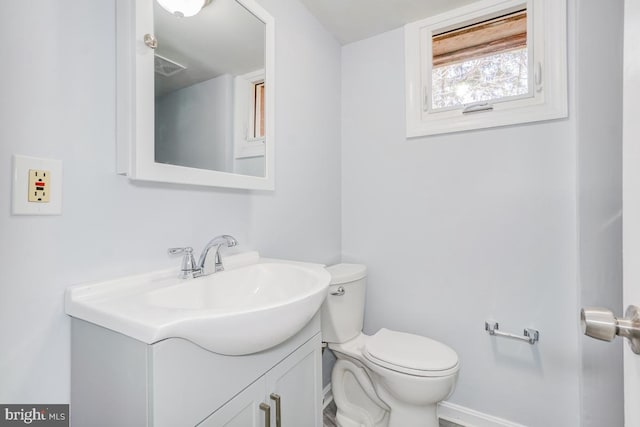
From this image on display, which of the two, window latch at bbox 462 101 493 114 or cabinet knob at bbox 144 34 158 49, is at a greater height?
window latch at bbox 462 101 493 114

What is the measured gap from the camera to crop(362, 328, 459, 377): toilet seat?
120cm

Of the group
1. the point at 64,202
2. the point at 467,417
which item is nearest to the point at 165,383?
the point at 64,202

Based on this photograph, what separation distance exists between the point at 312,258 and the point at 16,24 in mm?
1320

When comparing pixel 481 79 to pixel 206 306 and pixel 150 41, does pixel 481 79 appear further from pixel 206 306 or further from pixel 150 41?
pixel 206 306

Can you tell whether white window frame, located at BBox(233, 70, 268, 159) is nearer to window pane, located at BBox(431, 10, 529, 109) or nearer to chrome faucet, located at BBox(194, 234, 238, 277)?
chrome faucet, located at BBox(194, 234, 238, 277)

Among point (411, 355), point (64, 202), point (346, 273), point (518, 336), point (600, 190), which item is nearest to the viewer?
point (64, 202)

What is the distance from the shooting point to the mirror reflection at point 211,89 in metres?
0.88

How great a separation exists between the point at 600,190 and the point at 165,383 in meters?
1.31

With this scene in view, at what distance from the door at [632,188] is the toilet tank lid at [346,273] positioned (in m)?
1.10

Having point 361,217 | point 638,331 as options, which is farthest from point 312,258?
point 638,331

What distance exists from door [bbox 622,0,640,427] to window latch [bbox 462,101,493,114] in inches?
47.0

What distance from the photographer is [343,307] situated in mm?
1494

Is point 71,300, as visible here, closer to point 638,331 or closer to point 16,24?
point 16,24

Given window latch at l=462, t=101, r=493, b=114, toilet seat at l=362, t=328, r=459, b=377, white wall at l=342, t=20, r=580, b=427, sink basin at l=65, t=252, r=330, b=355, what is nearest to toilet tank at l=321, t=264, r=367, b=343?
toilet seat at l=362, t=328, r=459, b=377
